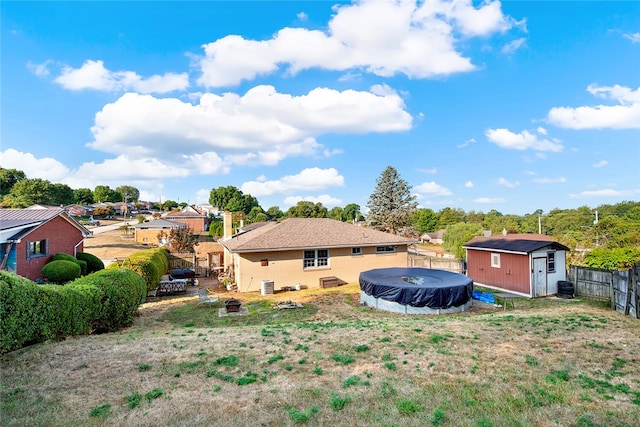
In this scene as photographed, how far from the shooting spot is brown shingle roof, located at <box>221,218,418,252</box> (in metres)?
18.0

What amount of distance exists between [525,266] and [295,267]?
1210cm

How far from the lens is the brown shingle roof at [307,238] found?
59.2 ft

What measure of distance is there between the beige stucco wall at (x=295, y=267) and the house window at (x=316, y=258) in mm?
239

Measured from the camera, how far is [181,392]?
5.16 metres

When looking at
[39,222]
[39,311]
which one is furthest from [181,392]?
[39,222]

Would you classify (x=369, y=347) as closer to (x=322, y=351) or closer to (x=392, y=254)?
(x=322, y=351)

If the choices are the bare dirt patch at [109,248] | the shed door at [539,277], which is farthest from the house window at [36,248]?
the shed door at [539,277]

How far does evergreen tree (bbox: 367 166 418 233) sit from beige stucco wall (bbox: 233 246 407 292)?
26.1 metres

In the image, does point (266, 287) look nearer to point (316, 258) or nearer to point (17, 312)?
point (316, 258)

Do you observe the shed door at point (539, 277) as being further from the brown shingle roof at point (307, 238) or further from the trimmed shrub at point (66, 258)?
the trimmed shrub at point (66, 258)

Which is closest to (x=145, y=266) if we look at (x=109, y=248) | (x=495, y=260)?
(x=495, y=260)

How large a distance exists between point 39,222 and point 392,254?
2001 centimetres

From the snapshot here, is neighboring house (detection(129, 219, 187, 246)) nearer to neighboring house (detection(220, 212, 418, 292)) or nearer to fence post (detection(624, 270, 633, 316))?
neighboring house (detection(220, 212, 418, 292))

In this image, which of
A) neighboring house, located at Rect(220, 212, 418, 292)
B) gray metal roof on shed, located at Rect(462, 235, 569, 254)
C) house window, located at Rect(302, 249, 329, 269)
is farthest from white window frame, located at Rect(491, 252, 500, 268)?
house window, located at Rect(302, 249, 329, 269)
